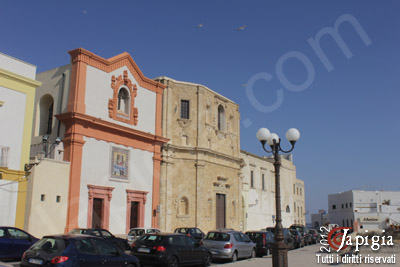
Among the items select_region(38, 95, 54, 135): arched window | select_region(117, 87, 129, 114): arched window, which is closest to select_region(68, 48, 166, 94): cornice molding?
select_region(117, 87, 129, 114): arched window

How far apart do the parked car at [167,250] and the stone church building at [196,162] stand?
45.9 ft

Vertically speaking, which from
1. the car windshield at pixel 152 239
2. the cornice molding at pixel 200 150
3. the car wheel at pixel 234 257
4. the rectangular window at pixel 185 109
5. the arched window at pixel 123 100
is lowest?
the car wheel at pixel 234 257

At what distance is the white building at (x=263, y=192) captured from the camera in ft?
145

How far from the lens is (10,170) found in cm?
1997

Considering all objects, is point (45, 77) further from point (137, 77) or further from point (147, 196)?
point (147, 196)

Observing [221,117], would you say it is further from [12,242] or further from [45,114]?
[12,242]

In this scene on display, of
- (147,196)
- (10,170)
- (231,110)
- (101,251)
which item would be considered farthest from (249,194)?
(101,251)

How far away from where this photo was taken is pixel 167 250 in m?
14.8

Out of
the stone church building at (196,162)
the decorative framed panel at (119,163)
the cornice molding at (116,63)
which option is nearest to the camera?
the cornice molding at (116,63)

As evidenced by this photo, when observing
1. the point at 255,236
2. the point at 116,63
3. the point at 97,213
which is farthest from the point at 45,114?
the point at 255,236

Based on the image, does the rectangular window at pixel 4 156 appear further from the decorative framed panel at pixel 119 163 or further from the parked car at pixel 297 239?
the parked car at pixel 297 239

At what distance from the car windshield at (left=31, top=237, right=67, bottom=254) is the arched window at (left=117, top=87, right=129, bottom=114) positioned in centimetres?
1767

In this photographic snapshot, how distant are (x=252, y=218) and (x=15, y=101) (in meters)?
30.5

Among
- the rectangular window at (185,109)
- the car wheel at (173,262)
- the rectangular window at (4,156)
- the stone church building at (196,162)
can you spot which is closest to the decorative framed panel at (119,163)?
the stone church building at (196,162)
